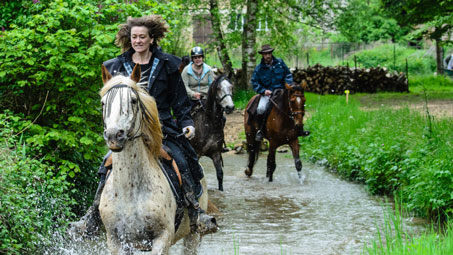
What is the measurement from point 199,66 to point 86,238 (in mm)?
6856

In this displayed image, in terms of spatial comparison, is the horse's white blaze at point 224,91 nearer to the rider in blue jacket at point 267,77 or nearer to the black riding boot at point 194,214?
the rider in blue jacket at point 267,77

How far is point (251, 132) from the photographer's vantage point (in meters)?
13.8

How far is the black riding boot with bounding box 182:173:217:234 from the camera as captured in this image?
18.8ft

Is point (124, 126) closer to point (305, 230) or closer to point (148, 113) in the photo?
point (148, 113)

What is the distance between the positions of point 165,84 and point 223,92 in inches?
220

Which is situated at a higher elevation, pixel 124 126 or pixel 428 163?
pixel 124 126

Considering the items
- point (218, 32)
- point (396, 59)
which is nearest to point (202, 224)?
point (218, 32)

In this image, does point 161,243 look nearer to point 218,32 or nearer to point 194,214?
point 194,214

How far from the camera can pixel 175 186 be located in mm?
5539

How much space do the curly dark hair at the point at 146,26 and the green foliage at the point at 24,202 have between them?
1.50m

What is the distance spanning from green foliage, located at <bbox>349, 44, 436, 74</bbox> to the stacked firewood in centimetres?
472

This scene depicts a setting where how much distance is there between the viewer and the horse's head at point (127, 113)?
14.6 feet

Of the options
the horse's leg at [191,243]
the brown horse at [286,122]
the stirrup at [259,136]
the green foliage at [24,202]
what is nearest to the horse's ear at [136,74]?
the green foliage at [24,202]

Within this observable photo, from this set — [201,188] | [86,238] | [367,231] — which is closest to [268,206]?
[367,231]
